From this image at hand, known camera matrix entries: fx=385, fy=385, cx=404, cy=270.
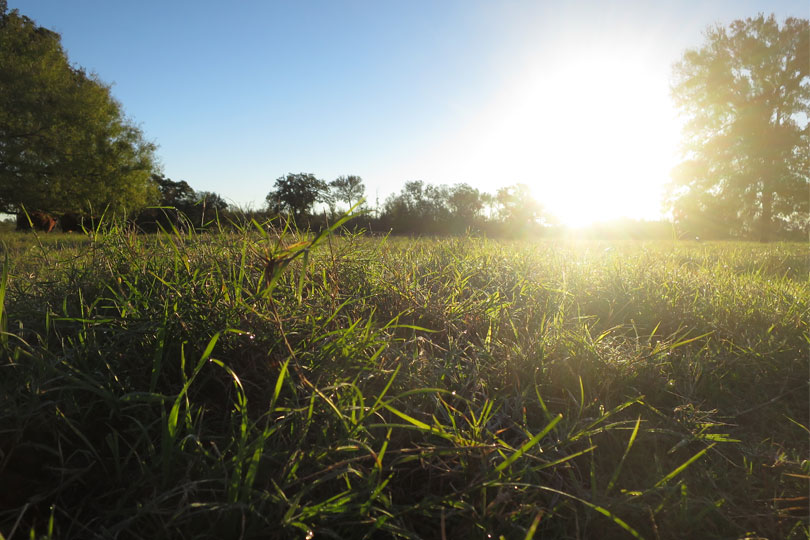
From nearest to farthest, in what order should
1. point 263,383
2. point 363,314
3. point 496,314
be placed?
point 263,383 < point 363,314 < point 496,314

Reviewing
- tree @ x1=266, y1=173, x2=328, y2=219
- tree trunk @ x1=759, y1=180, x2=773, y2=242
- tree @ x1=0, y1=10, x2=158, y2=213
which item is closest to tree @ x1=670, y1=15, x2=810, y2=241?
tree trunk @ x1=759, y1=180, x2=773, y2=242

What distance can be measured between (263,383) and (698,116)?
71.7 feet

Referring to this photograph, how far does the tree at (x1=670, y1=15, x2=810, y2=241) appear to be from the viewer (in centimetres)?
1490

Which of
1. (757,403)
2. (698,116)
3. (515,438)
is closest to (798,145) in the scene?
Result: (698,116)

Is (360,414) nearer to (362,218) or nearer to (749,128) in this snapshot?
(362,218)

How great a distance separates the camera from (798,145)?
1486cm

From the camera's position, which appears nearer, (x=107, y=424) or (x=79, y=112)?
(x=107, y=424)

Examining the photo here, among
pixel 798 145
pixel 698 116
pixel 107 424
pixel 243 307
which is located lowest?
pixel 107 424

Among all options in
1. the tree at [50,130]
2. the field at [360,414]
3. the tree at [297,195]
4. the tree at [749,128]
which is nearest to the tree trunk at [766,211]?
the tree at [749,128]

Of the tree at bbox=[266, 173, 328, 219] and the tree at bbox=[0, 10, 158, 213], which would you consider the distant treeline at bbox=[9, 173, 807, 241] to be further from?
the tree at bbox=[0, 10, 158, 213]

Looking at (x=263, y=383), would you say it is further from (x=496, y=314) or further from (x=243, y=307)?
(x=496, y=314)

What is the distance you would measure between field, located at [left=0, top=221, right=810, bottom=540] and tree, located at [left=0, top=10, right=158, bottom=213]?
14.8 metres

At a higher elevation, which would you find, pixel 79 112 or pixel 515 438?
pixel 79 112

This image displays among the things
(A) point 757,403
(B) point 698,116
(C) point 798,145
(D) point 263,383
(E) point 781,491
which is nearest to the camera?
(E) point 781,491
